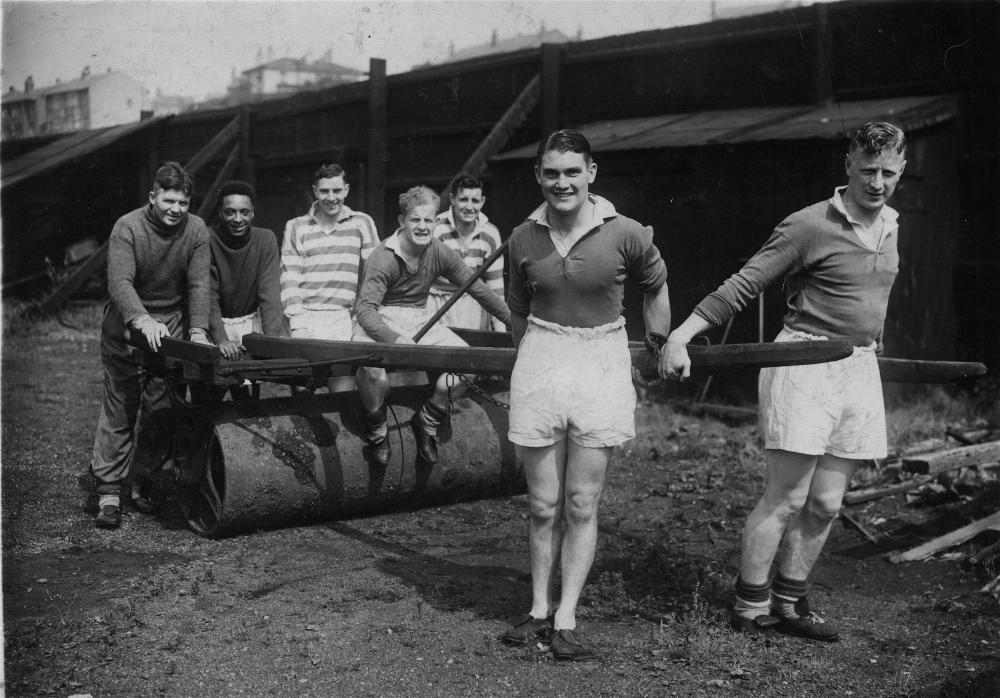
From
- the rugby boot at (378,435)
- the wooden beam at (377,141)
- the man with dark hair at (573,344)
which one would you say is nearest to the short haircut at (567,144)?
the man with dark hair at (573,344)

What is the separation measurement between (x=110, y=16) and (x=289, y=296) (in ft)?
6.37

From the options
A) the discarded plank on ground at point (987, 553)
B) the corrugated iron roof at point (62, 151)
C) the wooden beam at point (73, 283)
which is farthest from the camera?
the corrugated iron roof at point (62, 151)

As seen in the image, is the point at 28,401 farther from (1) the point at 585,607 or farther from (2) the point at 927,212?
(2) the point at 927,212

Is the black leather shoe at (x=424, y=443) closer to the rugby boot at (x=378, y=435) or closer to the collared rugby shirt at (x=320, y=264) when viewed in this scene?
the rugby boot at (x=378, y=435)

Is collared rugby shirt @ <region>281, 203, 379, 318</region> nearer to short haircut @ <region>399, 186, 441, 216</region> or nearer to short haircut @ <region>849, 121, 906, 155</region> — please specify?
short haircut @ <region>399, 186, 441, 216</region>

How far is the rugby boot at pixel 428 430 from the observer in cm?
589

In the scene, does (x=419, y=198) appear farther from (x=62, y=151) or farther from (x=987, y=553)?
(x=62, y=151)

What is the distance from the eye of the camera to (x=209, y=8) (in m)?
5.47

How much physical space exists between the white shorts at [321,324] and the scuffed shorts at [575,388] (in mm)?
2656

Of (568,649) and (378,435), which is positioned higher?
(378,435)

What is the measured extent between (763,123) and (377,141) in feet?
16.6

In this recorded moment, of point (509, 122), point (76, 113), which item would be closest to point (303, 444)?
point (509, 122)

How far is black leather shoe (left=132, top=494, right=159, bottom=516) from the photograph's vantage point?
595 cm

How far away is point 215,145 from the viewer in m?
13.6
